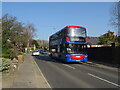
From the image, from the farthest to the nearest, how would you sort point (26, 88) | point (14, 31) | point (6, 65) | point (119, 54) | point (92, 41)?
point (92, 41) → point (14, 31) → point (119, 54) → point (6, 65) → point (26, 88)

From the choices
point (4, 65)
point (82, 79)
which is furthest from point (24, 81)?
point (82, 79)

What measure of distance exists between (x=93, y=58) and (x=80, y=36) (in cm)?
832

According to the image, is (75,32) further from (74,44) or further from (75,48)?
(75,48)

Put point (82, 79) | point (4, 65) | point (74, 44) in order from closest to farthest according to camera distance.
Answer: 1. point (82, 79)
2. point (4, 65)
3. point (74, 44)

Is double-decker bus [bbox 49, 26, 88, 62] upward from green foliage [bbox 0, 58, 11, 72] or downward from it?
upward

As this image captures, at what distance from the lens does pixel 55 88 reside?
8.60m

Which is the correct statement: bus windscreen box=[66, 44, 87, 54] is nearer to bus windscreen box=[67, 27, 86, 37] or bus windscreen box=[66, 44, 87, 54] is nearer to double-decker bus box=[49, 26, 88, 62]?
double-decker bus box=[49, 26, 88, 62]

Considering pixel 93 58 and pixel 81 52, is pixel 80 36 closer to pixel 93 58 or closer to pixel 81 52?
pixel 81 52

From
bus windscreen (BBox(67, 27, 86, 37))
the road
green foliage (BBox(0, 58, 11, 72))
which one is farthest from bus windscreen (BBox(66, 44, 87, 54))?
green foliage (BBox(0, 58, 11, 72))

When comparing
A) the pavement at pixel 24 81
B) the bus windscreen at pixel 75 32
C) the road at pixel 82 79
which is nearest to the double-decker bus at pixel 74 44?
the bus windscreen at pixel 75 32

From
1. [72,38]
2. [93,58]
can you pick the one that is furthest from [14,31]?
[72,38]

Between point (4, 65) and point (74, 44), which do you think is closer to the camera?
point (4, 65)

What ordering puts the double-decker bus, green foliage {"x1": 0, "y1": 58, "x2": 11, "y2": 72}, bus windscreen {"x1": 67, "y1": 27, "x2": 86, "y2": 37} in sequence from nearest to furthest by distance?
green foliage {"x1": 0, "y1": 58, "x2": 11, "y2": 72} < the double-decker bus < bus windscreen {"x1": 67, "y1": 27, "x2": 86, "y2": 37}

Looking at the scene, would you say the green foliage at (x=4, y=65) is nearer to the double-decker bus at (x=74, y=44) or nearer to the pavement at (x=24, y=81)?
the pavement at (x=24, y=81)
